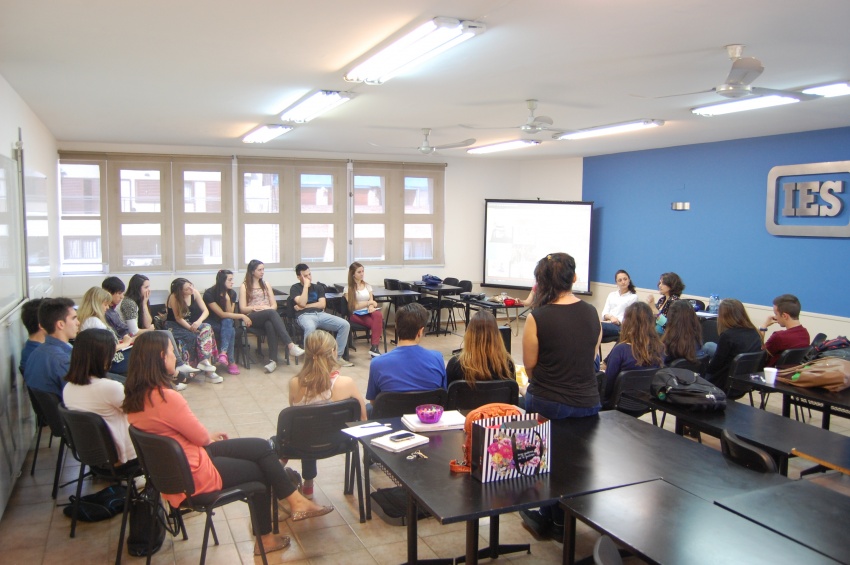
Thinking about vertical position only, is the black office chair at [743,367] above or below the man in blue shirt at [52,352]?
below

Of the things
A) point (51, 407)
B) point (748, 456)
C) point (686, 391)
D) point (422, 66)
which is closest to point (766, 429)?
point (686, 391)

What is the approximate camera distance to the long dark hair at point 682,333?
4.79 metres

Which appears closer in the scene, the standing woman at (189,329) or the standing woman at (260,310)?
the standing woman at (189,329)

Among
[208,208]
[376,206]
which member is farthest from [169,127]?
[376,206]

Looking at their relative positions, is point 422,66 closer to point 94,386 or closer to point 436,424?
point 436,424

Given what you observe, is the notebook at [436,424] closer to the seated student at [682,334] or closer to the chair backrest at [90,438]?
the chair backrest at [90,438]

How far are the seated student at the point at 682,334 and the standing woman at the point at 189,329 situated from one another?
4.55 m

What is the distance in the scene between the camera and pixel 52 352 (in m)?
3.80

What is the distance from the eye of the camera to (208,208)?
30.7ft

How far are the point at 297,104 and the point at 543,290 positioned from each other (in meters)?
3.58

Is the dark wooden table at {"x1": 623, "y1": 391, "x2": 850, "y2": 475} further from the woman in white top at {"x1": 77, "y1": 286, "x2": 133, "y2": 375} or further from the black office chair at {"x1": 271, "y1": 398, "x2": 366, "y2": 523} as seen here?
the woman in white top at {"x1": 77, "y1": 286, "x2": 133, "y2": 375}

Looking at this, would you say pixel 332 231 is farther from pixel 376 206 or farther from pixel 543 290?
pixel 543 290

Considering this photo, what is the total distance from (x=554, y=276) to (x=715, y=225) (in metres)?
6.08

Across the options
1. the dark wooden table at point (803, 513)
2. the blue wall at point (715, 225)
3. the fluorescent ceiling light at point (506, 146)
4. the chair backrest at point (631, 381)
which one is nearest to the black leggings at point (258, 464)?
the dark wooden table at point (803, 513)
